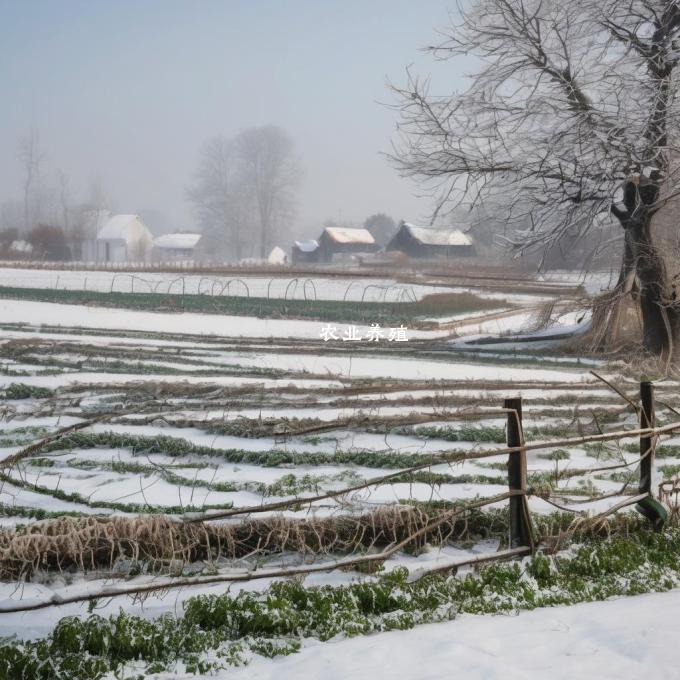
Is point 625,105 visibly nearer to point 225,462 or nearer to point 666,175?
point 666,175

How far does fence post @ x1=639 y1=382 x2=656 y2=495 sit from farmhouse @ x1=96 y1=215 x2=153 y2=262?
67998 millimetres

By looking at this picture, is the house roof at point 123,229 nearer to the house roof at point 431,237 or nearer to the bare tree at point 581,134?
the house roof at point 431,237

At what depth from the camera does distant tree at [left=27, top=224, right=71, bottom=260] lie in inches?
2164

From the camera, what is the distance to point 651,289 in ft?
Result: 52.4

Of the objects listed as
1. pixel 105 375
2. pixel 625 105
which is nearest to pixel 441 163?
pixel 625 105

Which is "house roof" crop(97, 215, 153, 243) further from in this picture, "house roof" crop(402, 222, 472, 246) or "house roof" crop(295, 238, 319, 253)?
"house roof" crop(402, 222, 472, 246)

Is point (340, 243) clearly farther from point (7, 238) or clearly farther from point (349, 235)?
point (7, 238)

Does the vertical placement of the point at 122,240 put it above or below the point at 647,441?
above

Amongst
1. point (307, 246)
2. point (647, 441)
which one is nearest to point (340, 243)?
point (307, 246)

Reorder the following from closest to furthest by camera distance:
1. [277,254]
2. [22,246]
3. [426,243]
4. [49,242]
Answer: [426,243]
[22,246]
[49,242]
[277,254]

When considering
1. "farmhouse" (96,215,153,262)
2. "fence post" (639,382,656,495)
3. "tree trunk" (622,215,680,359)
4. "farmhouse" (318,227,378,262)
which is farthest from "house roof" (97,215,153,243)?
"fence post" (639,382,656,495)

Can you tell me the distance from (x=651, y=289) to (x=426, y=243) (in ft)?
124

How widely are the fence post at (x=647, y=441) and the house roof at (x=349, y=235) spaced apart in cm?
5669

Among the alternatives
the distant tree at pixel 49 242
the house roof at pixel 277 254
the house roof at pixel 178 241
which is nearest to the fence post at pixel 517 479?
the distant tree at pixel 49 242
